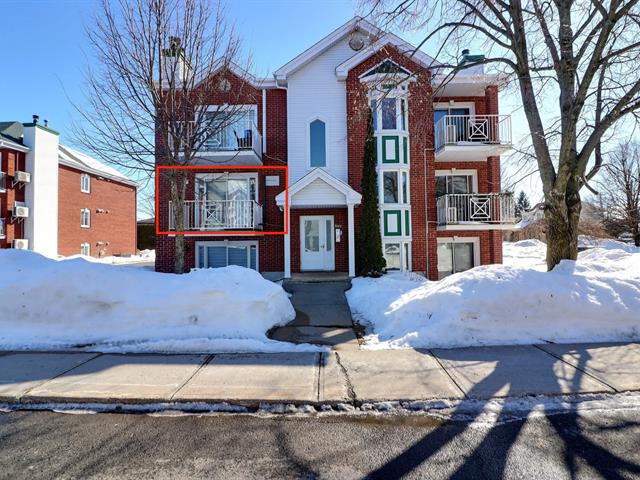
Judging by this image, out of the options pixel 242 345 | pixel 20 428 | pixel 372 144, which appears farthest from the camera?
pixel 372 144

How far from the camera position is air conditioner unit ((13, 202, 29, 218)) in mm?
19531

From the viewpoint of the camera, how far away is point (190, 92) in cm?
893

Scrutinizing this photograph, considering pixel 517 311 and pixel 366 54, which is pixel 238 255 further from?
pixel 517 311

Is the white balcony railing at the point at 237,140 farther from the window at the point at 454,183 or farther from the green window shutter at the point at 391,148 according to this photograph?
the window at the point at 454,183

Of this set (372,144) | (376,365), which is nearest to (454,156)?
(372,144)

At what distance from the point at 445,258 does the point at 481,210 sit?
235cm

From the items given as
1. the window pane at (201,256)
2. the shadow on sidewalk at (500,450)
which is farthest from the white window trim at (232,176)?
the shadow on sidewalk at (500,450)

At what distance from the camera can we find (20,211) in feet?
64.6

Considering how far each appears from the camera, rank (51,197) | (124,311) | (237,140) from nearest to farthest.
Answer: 1. (124,311)
2. (237,140)
3. (51,197)

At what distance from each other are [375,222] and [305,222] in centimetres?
267

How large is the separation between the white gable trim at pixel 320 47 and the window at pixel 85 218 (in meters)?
19.0

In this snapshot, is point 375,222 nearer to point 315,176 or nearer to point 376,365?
point 315,176

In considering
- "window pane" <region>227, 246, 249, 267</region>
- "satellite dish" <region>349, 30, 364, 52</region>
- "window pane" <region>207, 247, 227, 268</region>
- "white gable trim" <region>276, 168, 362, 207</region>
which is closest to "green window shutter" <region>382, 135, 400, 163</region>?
"white gable trim" <region>276, 168, 362, 207</region>

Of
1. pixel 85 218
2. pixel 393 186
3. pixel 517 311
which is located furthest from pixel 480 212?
pixel 85 218
